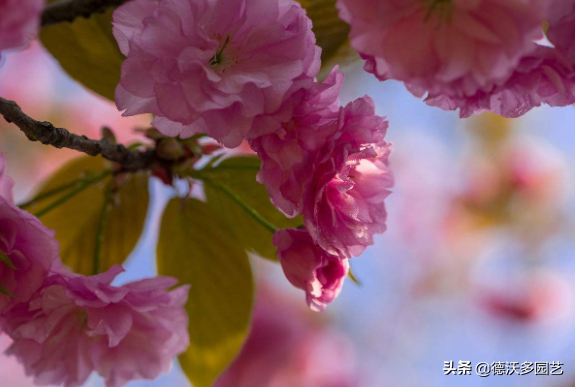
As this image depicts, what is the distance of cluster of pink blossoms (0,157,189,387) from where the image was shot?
1.97 ft

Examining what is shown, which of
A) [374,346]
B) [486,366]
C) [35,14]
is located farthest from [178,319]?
[374,346]

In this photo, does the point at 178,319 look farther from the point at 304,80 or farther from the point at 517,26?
the point at 517,26

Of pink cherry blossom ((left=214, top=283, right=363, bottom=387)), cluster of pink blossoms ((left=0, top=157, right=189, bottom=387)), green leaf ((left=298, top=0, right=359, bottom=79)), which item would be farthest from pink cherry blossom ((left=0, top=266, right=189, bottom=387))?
pink cherry blossom ((left=214, top=283, right=363, bottom=387))

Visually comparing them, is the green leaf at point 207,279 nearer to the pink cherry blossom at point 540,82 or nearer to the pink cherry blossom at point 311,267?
the pink cherry blossom at point 311,267

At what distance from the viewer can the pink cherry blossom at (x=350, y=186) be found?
57cm

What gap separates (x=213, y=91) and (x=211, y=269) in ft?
Result: 1.35

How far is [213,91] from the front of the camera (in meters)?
0.55

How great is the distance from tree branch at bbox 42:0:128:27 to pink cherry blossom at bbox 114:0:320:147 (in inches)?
5.2

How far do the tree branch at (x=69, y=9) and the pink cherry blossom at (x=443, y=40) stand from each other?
1.04ft

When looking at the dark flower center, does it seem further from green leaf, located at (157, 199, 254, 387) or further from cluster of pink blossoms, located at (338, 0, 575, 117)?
green leaf, located at (157, 199, 254, 387)

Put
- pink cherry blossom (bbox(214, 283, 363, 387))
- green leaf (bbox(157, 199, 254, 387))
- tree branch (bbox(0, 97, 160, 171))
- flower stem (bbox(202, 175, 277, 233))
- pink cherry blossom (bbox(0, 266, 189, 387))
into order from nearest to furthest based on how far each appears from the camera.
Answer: tree branch (bbox(0, 97, 160, 171)) < pink cherry blossom (bbox(0, 266, 189, 387)) < flower stem (bbox(202, 175, 277, 233)) < green leaf (bbox(157, 199, 254, 387)) < pink cherry blossom (bbox(214, 283, 363, 387))

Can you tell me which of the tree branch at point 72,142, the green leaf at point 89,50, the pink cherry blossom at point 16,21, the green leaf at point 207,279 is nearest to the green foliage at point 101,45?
the green leaf at point 89,50

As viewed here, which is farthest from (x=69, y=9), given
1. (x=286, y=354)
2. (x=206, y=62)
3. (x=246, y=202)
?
(x=286, y=354)

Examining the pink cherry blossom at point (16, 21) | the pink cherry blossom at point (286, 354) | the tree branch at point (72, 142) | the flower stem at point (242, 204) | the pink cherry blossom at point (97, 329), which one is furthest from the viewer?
the pink cherry blossom at point (286, 354)
